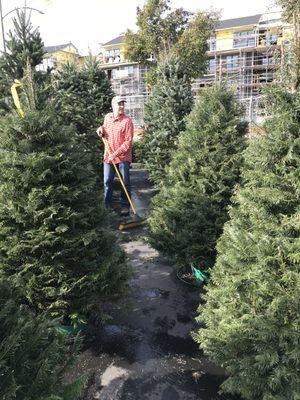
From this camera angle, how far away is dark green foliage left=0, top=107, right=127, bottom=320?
322 cm

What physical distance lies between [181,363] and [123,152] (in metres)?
4.71

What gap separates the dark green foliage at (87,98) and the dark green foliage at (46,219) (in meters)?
4.95

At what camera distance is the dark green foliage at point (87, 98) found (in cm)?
862

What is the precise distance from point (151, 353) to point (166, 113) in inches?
252

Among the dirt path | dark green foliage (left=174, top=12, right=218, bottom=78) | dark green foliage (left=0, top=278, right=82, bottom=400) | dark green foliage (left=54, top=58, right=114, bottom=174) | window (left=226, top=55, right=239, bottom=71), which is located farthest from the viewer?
window (left=226, top=55, right=239, bottom=71)

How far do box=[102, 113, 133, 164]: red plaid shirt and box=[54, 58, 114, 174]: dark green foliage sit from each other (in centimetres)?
121

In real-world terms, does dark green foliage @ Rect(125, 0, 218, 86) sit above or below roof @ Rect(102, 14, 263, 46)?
below

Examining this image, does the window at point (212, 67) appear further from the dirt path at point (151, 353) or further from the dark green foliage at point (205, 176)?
the dirt path at point (151, 353)

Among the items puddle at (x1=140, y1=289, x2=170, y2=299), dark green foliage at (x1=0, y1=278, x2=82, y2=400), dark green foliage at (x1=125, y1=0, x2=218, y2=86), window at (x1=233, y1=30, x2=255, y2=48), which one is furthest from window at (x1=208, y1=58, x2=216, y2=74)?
dark green foliage at (x1=0, y1=278, x2=82, y2=400)

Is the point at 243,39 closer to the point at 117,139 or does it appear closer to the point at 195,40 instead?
the point at 195,40

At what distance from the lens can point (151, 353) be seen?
363 cm

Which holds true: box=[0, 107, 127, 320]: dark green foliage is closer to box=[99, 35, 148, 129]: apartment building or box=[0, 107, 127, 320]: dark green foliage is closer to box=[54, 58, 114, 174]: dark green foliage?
box=[54, 58, 114, 174]: dark green foliage

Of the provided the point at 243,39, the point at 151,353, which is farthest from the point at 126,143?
the point at 243,39

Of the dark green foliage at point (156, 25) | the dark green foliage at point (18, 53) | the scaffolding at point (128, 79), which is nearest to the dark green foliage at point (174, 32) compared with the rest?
the dark green foliage at point (156, 25)
